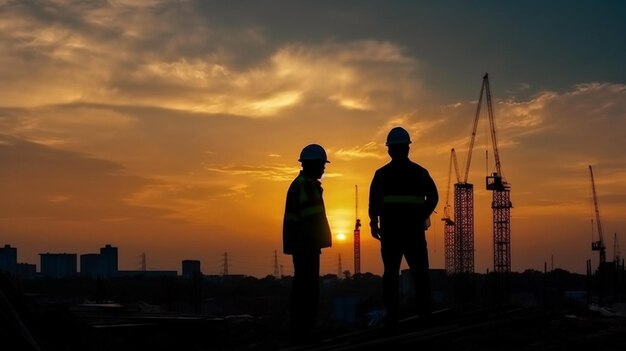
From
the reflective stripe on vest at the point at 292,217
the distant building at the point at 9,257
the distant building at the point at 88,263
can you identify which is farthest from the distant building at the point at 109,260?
the reflective stripe on vest at the point at 292,217

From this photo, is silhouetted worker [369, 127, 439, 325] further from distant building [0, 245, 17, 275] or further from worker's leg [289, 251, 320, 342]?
distant building [0, 245, 17, 275]

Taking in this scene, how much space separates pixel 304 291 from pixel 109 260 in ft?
408

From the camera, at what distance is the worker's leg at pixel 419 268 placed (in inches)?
412

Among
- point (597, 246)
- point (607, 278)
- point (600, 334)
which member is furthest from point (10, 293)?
point (597, 246)

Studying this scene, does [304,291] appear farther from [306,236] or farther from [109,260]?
[109,260]

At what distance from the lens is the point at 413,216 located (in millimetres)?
10523

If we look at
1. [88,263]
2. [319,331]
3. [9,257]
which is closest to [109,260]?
[88,263]

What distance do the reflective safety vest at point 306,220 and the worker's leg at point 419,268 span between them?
0.94 meters

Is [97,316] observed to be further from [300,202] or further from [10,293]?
[300,202]

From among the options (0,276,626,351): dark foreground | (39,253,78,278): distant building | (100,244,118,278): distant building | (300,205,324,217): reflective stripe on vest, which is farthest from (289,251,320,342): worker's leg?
(39,253,78,278): distant building

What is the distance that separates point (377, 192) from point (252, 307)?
49.1 meters

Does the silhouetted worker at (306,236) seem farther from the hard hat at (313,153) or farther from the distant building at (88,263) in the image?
the distant building at (88,263)

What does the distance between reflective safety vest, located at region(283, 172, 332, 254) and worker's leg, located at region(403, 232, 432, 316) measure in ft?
3.10

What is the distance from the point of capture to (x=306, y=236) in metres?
10.5
